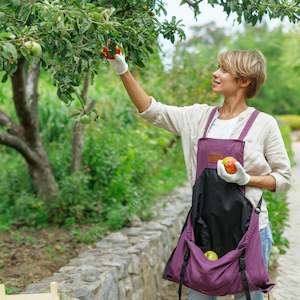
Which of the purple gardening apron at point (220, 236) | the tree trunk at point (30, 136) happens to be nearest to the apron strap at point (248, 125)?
the purple gardening apron at point (220, 236)

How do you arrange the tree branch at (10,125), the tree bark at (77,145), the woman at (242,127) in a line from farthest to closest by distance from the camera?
1. the tree bark at (77,145)
2. the tree branch at (10,125)
3. the woman at (242,127)

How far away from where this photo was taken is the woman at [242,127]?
3391 millimetres

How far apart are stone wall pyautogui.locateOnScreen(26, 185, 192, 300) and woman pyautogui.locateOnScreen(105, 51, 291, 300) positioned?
1.04m

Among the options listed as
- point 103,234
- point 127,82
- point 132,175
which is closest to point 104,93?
point 132,175

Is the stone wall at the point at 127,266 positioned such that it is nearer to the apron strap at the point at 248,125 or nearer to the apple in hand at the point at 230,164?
the apple in hand at the point at 230,164

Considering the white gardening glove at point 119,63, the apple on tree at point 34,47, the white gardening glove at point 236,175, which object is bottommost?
the white gardening glove at point 236,175

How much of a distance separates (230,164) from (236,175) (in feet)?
0.18

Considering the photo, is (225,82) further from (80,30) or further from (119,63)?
(80,30)

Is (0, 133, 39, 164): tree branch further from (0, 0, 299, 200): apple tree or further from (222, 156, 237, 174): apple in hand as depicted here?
(222, 156, 237, 174): apple in hand

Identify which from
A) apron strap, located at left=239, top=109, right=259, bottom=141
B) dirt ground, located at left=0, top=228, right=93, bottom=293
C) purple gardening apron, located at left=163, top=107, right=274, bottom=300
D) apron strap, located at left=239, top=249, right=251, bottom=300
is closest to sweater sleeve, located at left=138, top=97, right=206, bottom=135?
purple gardening apron, located at left=163, top=107, right=274, bottom=300

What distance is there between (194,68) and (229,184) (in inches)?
288

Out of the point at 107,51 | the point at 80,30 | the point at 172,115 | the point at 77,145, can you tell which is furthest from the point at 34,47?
the point at 77,145

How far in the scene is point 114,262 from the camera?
16.5 ft

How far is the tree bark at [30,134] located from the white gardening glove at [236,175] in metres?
2.90
